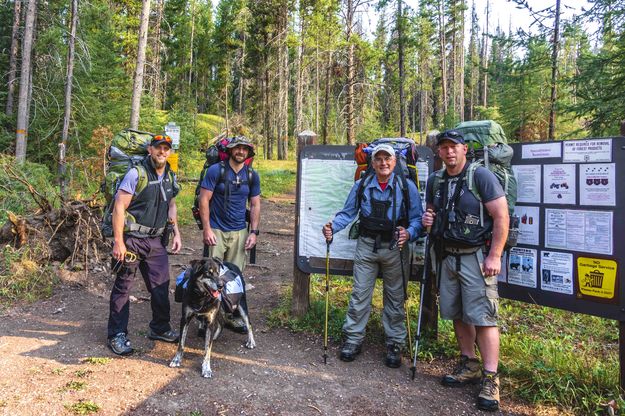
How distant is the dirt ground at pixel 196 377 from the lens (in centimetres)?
333

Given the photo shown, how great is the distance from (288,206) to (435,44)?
103 feet

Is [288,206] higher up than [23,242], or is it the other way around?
[288,206]

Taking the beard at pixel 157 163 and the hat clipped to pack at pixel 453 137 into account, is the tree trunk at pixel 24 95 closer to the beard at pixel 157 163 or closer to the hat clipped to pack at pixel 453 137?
the beard at pixel 157 163

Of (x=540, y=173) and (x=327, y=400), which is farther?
(x=540, y=173)

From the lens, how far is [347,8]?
2286 cm

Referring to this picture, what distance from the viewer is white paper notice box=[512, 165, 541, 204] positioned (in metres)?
3.94

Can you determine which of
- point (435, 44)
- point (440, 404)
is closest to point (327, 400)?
point (440, 404)

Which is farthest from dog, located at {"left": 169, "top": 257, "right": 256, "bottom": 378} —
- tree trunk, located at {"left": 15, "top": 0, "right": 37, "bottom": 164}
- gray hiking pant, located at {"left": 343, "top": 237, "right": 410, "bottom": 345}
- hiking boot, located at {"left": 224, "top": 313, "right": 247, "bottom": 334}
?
tree trunk, located at {"left": 15, "top": 0, "right": 37, "bottom": 164}

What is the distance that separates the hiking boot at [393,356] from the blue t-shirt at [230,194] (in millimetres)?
2204

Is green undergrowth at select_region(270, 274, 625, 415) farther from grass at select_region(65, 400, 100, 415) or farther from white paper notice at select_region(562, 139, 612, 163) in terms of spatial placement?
grass at select_region(65, 400, 100, 415)

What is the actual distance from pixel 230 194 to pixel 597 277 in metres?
3.74

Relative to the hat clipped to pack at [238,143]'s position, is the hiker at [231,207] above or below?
below

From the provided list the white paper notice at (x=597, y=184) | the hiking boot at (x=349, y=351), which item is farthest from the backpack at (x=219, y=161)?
the white paper notice at (x=597, y=184)

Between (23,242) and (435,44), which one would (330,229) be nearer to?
(23,242)
